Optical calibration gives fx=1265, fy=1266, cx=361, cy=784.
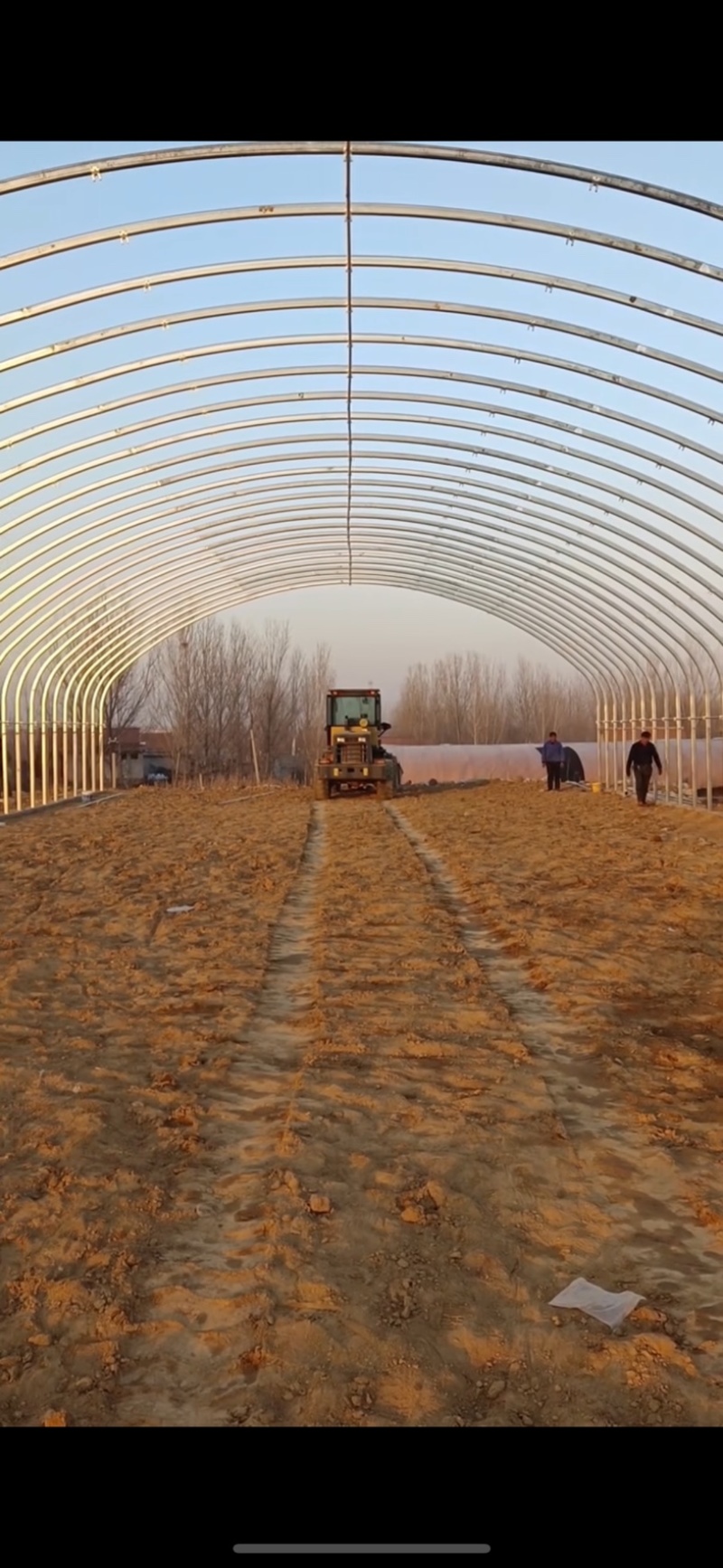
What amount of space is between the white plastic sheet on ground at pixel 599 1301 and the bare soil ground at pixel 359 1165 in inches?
2.1

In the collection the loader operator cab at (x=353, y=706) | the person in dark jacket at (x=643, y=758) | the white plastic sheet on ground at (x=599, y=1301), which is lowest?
the white plastic sheet on ground at (x=599, y=1301)

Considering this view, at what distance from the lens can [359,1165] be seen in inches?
208

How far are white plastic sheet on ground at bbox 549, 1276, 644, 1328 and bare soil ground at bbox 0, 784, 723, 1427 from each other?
0.05m

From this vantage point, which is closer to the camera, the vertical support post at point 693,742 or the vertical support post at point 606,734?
the vertical support post at point 693,742

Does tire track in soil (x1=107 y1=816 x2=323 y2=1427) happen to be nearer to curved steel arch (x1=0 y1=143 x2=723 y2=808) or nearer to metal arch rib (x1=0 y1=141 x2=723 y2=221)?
metal arch rib (x1=0 y1=141 x2=723 y2=221)

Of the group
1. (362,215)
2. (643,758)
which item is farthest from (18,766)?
(362,215)

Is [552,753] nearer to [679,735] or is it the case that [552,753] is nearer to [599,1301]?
[679,735]

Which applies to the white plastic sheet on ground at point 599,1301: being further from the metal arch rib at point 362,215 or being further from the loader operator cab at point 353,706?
the loader operator cab at point 353,706

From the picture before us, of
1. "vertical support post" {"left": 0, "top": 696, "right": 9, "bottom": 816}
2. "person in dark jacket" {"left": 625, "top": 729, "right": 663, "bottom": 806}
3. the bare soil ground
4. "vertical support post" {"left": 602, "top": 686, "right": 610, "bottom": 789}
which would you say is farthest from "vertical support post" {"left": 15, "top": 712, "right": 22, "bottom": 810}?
"vertical support post" {"left": 602, "top": 686, "right": 610, "bottom": 789}

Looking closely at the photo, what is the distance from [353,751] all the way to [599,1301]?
91.7 ft

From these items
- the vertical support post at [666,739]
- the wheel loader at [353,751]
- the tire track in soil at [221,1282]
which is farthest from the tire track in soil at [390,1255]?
the wheel loader at [353,751]

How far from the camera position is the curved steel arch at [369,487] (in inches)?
486
